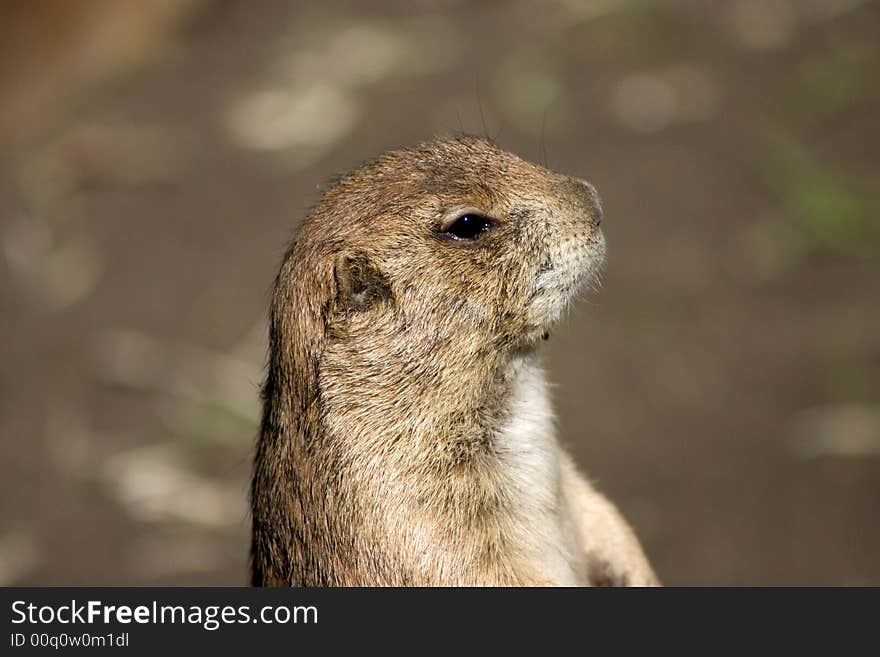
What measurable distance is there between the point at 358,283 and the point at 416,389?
371 millimetres

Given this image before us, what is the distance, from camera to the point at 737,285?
760 cm

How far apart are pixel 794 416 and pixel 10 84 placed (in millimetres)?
6402

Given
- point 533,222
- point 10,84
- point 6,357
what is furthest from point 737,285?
point 10,84

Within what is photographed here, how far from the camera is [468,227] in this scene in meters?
3.78

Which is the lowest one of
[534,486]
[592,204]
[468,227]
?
[534,486]

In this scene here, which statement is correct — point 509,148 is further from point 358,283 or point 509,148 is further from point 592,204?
point 358,283

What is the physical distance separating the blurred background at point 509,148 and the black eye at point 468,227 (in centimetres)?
170

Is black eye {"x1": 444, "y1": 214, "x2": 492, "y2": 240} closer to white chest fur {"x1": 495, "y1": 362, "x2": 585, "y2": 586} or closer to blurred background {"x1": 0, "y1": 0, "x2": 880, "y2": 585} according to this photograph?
white chest fur {"x1": 495, "y1": 362, "x2": 585, "y2": 586}

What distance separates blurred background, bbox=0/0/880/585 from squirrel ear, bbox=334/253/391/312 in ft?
6.22

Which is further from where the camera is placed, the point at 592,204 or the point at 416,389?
the point at 592,204

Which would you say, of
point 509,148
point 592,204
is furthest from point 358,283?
point 509,148

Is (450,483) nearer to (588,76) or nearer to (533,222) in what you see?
(533,222)

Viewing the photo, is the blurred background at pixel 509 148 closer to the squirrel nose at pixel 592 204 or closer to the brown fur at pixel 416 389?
the squirrel nose at pixel 592 204

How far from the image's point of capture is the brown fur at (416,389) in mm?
3568
